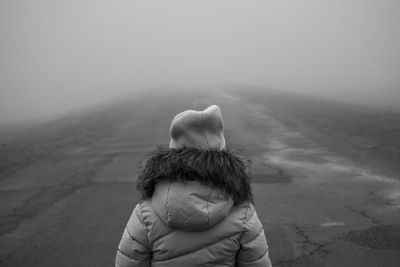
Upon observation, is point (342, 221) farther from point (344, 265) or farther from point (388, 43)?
point (388, 43)

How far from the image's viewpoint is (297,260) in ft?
18.1

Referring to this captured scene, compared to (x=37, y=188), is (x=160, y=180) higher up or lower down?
higher up

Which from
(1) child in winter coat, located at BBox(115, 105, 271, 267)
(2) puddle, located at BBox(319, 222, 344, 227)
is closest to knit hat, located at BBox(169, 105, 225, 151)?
(1) child in winter coat, located at BBox(115, 105, 271, 267)

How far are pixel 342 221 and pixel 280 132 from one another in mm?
9924

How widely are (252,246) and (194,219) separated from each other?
36 cm

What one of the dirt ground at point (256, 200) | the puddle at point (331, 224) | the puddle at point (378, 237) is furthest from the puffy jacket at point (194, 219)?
the puddle at point (331, 224)

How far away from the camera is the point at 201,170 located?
2531 millimetres

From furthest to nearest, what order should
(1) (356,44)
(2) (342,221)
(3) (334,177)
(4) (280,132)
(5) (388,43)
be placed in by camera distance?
(1) (356,44) < (5) (388,43) < (4) (280,132) < (3) (334,177) < (2) (342,221)

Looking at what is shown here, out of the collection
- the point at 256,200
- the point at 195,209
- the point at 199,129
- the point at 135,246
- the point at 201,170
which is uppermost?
the point at 199,129

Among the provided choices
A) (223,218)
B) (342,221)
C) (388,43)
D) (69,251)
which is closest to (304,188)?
(342,221)

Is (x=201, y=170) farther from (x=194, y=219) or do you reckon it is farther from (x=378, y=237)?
(x=378, y=237)

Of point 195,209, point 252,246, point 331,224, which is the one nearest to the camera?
point 195,209

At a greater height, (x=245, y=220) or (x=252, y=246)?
(x=245, y=220)

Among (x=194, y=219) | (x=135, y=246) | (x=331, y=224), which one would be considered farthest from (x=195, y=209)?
(x=331, y=224)
